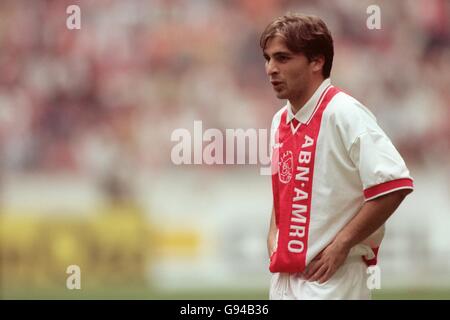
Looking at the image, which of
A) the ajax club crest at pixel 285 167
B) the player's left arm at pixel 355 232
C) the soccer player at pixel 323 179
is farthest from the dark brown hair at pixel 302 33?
the player's left arm at pixel 355 232

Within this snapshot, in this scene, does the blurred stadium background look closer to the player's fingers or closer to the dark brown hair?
→ the player's fingers

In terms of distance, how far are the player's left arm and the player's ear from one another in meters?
0.43

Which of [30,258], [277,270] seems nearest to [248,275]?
[30,258]

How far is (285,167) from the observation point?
256 cm

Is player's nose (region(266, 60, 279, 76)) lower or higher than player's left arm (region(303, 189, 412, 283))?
higher

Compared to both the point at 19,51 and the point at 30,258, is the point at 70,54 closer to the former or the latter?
the point at 19,51

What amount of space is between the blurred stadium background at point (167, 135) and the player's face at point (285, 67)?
3.53 meters

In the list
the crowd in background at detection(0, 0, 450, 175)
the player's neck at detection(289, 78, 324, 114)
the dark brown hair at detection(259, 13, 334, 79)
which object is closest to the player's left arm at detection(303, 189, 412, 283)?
the player's neck at detection(289, 78, 324, 114)

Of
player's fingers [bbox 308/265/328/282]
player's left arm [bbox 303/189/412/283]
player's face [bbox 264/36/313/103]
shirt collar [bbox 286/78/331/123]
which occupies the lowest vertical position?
player's fingers [bbox 308/265/328/282]

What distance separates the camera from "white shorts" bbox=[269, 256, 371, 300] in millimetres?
2455

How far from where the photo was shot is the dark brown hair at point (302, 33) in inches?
98.0

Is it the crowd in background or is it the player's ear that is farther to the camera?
the crowd in background

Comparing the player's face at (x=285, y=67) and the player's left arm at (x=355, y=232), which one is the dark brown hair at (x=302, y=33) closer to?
the player's face at (x=285, y=67)

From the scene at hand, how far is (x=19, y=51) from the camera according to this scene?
6367mm
